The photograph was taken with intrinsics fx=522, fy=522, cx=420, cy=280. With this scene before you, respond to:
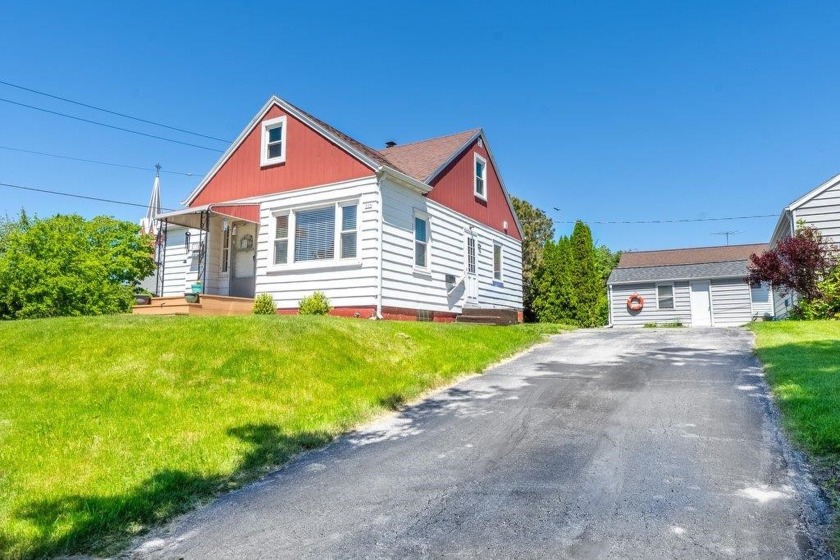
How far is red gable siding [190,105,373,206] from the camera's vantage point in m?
13.7

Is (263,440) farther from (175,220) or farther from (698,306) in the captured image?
(698,306)

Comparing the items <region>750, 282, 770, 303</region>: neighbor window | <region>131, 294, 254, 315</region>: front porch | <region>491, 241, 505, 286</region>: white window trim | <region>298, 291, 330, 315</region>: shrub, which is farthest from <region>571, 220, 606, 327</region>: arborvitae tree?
<region>131, 294, 254, 315</region>: front porch

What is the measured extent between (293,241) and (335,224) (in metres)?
1.41

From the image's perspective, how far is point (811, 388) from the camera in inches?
228

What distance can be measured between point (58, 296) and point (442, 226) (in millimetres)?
11883

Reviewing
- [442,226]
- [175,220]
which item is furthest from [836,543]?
[175,220]

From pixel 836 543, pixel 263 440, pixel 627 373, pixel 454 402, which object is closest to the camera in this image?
pixel 836 543

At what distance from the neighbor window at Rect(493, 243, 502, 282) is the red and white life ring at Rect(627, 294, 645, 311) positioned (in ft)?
39.0

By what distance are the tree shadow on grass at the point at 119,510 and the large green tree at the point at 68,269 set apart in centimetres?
1445

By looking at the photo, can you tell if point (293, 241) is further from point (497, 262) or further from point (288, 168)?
point (497, 262)

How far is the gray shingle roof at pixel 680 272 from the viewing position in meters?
25.5

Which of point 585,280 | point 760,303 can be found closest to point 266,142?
point 585,280

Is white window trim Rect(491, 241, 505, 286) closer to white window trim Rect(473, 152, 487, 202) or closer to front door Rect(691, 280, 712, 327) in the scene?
white window trim Rect(473, 152, 487, 202)

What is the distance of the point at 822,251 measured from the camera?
47.4 feet
